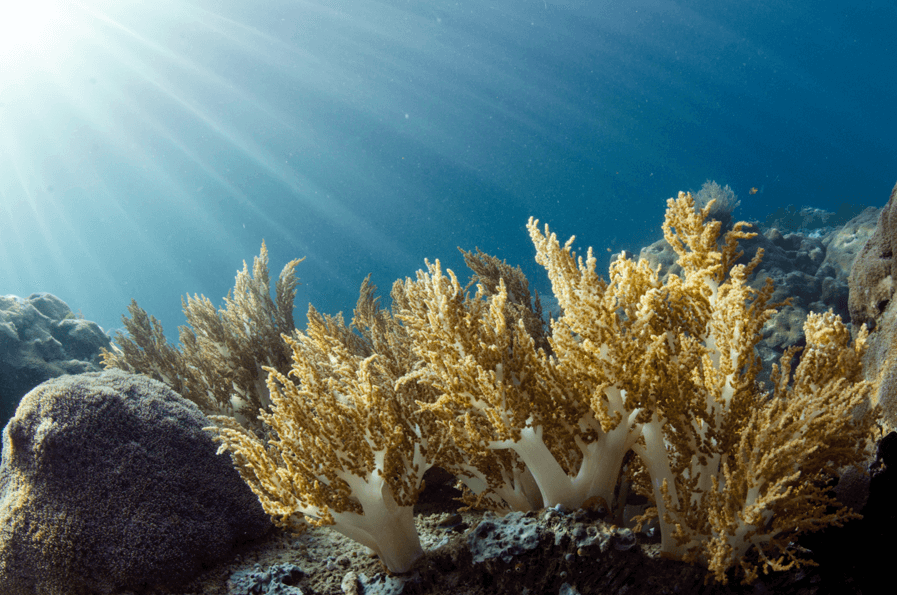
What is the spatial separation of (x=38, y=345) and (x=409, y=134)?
10094 cm

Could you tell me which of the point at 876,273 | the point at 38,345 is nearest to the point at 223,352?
the point at 876,273

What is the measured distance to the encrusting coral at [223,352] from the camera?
17.3ft

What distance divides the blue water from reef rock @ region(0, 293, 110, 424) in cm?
6896

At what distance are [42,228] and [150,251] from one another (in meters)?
20.6

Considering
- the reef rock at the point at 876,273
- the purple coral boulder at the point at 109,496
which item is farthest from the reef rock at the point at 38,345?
the reef rock at the point at 876,273

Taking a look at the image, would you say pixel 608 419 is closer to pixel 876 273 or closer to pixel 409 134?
pixel 876 273

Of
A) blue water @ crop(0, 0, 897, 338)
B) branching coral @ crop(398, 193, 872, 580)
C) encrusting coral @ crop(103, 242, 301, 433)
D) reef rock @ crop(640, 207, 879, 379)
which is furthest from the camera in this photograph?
blue water @ crop(0, 0, 897, 338)

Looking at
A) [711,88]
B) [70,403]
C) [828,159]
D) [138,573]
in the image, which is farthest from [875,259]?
[711,88]

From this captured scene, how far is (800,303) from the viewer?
10.8m

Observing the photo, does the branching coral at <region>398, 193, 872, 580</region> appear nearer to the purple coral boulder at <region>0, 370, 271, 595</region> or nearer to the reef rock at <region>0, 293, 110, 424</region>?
the purple coral boulder at <region>0, 370, 271, 595</region>

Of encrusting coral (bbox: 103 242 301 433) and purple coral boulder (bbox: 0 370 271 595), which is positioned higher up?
encrusting coral (bbox: 103 242 301 433)

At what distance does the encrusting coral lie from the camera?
527 cm

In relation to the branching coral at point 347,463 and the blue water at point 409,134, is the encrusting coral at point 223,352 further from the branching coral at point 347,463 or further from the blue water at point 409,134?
the blue water at point 409,134

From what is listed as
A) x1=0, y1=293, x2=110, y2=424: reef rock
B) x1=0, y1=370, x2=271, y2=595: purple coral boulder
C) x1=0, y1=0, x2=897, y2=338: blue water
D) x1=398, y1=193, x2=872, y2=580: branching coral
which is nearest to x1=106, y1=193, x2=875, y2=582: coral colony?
x1=398, y1=193, x2=872, y2=580: branching coral
